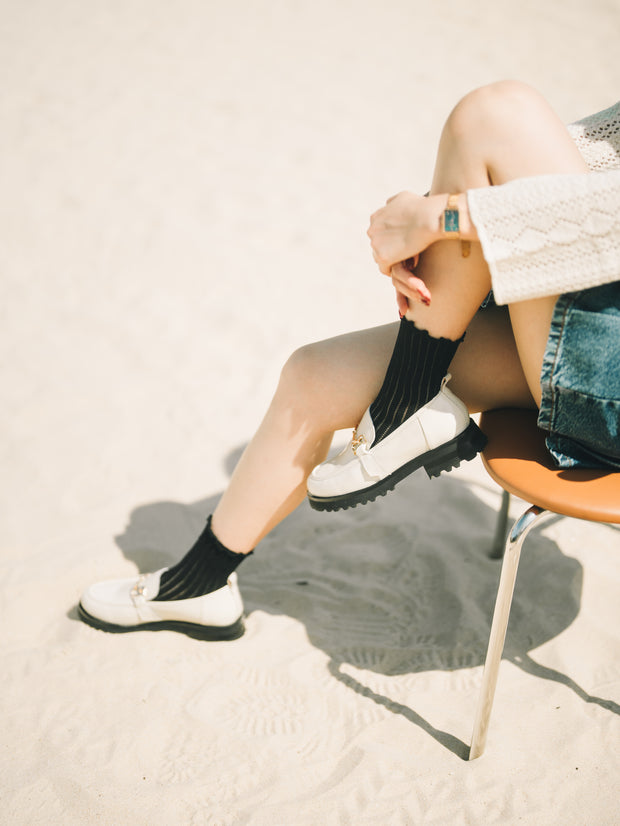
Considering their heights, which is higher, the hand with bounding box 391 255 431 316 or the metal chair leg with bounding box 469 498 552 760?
the hand with bounding box 391 255 431 316

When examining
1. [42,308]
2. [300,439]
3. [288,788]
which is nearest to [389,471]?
[300,439]

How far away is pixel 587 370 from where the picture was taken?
0.87 metres

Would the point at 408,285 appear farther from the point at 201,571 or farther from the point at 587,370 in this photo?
the point at 201,571

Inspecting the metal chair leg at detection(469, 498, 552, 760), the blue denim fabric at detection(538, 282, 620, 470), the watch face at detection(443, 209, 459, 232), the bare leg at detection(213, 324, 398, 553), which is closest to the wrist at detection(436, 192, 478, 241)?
the watch face at detection(443, 209, 459, 232)

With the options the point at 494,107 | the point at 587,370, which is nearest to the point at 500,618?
the point at 587,370

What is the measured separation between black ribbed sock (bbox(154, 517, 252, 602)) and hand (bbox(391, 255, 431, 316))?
57 cm

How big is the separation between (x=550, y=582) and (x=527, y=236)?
933 millimetres

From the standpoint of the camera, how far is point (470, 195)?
0.85 meters

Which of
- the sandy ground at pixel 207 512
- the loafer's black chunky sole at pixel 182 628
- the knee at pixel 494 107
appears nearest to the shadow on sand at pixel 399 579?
the sandy ground at pixel 207 512

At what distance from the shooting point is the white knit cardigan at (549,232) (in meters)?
0.80

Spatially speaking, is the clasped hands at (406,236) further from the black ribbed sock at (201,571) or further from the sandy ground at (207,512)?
the sandy ground at (207,512)

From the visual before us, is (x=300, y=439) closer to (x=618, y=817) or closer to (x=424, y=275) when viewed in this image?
(x=424, y=275)

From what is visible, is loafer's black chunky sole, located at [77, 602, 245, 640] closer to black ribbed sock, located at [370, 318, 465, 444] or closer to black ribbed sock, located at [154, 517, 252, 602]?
black ribbed sock, located at [154, 517, 252, 602]

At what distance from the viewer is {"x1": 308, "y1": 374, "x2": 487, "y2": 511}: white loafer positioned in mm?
993
